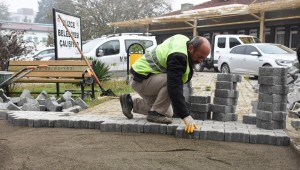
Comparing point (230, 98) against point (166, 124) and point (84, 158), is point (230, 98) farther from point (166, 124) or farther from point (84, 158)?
point (84, 158)

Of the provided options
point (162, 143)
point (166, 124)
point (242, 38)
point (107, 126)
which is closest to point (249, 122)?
point (166, 124)

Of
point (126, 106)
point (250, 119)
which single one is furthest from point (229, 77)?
point (126, 106)

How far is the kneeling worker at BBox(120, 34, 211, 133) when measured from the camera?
405 centimetres

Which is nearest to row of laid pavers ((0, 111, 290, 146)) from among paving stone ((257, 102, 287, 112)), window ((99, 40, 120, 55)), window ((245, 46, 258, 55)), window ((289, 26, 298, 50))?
paving stone ((257, 102, 287, 112))

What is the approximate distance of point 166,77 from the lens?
4355 mm

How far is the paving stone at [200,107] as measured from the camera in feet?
15.7

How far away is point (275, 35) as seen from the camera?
22.4 meters

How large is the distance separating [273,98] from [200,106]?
1.04 m

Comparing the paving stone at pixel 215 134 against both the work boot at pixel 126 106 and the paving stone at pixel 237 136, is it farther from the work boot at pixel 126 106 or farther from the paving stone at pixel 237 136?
the work boot at pixel 126 106

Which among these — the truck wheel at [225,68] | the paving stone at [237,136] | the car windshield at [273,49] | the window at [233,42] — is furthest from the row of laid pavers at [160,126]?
the window at [233,42]

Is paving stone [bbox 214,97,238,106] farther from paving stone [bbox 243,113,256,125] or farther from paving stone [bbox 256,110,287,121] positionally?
paving stone [bbox 256,110,287,121]

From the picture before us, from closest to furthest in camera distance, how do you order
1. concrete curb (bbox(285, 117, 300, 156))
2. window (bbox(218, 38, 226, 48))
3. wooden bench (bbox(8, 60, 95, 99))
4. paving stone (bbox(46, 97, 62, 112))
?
concrete curb (bbox(285, 117, 300, 156)), paving stone (bbox(46, 97, 62, 112)), wooden bench (bbox(8, 60, 95, 99)), window (bbox(218, 38, 226, 48))

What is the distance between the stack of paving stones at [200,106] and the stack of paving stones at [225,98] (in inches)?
4.1

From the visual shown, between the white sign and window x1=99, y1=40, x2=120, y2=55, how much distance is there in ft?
17.1
